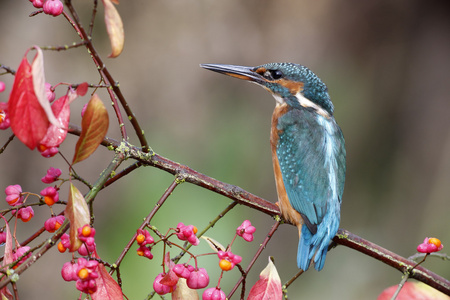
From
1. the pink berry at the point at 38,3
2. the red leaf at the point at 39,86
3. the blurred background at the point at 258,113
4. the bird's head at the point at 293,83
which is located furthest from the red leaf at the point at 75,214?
the blurred background at the point at 258,113

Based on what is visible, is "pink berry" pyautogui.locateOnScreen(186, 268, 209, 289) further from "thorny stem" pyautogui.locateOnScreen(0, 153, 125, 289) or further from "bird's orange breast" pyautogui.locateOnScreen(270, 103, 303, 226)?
"bird's orange breast" pyautogui.locateOnScreen(270, 103, 303, 226)

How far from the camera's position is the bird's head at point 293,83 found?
7.49 feet

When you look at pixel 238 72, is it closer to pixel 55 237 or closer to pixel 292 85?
pixel 292 85

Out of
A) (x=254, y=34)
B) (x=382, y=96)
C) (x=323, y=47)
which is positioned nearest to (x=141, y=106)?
(x=254, y=34)

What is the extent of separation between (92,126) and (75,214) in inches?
6.7

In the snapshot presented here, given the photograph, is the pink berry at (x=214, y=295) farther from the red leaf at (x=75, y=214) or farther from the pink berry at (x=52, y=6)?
the pink berry at (x=52, y=6)

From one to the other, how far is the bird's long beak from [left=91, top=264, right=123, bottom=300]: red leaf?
3.72 feet

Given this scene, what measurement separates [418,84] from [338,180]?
6.78 feet

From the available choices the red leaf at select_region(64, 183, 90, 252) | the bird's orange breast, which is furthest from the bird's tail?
the red leaf at select_region(64, 183, 90, 252)

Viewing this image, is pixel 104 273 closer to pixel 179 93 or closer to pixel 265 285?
pixel 265 285

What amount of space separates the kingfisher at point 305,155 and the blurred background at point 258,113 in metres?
0.88

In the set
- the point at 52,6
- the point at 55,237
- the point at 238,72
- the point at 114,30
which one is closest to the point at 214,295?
the point at 55,237

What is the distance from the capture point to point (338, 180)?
6.93 ft

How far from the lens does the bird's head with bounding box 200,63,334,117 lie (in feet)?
7.49
